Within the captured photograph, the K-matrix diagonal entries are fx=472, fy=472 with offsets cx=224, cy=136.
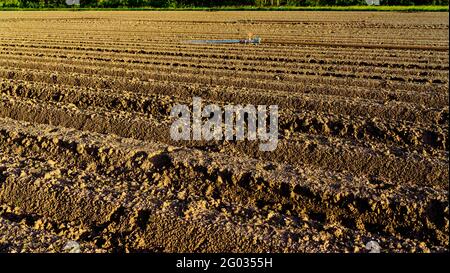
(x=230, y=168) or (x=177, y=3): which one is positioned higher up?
(x=177, y=3)

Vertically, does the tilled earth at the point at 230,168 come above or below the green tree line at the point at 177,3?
below

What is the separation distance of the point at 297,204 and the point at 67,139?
2.02 meters

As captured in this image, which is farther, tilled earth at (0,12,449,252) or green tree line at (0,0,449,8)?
green tree line at (0,0,449,8)

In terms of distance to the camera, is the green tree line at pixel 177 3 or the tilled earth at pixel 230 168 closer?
the tilled earth at pixel 230 168

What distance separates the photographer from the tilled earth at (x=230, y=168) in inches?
101

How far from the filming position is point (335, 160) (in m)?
3.34

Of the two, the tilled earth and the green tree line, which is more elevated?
the green tree line

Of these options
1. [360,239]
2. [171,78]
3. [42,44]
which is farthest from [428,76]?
[42,44]

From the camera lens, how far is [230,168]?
3219 millimetres

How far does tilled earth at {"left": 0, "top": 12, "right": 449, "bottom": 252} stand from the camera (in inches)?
101

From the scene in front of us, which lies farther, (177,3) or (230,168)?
(177,3)
